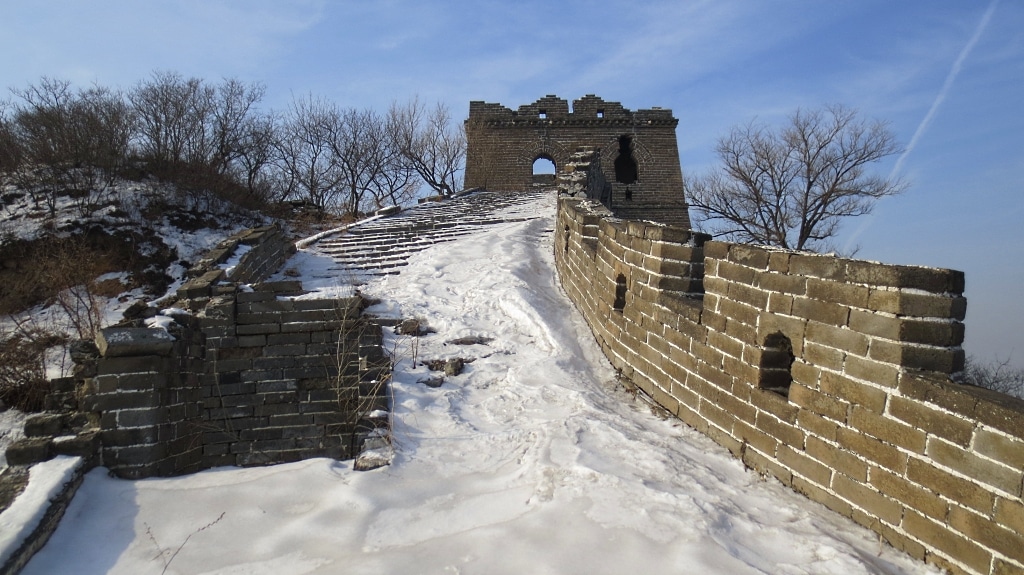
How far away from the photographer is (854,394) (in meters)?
2.85

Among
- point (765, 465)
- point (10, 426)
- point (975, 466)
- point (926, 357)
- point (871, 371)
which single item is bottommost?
point (10, 426)

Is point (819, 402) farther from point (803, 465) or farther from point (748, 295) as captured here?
point (748, 295)

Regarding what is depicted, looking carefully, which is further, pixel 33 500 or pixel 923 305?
pixel 33 500

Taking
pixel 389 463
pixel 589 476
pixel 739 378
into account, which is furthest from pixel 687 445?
pixel 389 463

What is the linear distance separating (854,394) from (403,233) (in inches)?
361

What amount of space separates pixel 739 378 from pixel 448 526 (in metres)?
1.96

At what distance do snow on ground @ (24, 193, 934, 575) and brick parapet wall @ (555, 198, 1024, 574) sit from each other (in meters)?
0.18

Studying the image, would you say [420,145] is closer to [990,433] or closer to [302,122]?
[302,122]

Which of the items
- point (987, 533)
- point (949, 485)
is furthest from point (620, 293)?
point (987, 533)

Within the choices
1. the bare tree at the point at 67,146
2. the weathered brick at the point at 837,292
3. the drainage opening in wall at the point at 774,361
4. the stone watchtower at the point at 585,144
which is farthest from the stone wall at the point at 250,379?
the stone watchtower at the point at 585,144

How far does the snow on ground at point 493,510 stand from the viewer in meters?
2.57

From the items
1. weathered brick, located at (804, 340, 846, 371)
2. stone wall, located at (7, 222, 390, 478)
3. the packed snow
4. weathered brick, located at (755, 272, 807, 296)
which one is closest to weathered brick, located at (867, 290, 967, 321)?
weathered brick, located at (804, 340, 846, 371)

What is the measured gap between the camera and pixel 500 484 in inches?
129

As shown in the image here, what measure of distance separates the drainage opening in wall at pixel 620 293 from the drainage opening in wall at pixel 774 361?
1967 millimetres
